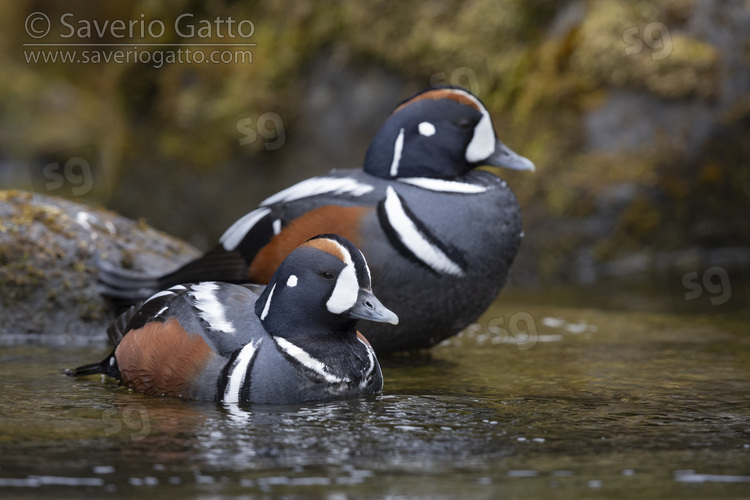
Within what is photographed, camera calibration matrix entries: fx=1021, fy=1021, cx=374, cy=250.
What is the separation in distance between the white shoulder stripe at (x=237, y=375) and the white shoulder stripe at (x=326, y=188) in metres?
1.55

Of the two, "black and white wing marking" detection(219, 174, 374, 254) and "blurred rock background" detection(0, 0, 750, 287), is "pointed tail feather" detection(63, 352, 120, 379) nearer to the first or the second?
"black and white wing marking" detection(219, 174, 374, 254)

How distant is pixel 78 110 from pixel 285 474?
64.6 feet

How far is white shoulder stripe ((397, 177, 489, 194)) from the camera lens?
6191 millimetres

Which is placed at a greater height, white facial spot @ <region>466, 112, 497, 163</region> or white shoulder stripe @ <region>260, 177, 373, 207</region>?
white facial spot @ <region>466, 112, 497, 163</region>

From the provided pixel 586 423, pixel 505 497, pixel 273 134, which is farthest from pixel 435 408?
pixel 273 134

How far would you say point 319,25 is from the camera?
11453 millimetres

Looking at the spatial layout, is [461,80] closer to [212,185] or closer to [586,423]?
[212,185]

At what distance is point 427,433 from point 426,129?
8.53 feet

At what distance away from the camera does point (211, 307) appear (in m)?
5.11

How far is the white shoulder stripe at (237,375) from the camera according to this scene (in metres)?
4.82

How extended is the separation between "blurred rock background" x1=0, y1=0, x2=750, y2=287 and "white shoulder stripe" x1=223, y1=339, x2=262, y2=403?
513cm

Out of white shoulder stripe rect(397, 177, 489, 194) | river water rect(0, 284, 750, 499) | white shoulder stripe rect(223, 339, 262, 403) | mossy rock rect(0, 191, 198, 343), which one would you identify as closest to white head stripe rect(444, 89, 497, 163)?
white shoulder stripe rect(397, 177, 489, 194)

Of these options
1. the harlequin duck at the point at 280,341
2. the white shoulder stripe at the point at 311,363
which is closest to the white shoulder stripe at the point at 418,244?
the harlequin duck at the point at 280,341

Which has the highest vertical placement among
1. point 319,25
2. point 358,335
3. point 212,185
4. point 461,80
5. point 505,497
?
point 319,25
